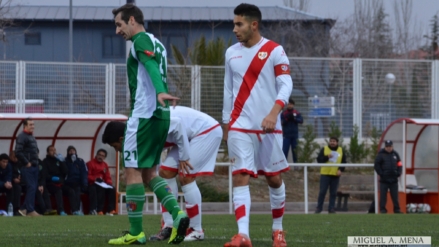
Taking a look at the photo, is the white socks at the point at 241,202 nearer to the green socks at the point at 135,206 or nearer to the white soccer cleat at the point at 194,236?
the green socks at the point at 135,206

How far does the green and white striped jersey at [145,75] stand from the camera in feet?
26.1

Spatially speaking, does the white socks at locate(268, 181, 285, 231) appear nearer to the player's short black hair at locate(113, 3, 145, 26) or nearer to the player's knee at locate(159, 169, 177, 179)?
the player's knee at locate(159, 169, 177, 179)

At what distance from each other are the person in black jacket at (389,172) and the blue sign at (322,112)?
6322 millimetres

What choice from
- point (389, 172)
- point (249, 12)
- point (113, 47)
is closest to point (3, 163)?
point (389, 172)

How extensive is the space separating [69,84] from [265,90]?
18503 mm

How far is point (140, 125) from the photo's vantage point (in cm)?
809

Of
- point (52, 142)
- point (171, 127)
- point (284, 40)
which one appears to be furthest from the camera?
point (284, 40)

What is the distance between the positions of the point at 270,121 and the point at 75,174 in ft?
42.1

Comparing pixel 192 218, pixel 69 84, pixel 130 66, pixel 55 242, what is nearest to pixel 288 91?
pixel 130 66

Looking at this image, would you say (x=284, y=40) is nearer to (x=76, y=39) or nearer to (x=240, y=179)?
(x=76, y=39)

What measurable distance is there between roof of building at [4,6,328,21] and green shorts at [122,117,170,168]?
48.4 metres

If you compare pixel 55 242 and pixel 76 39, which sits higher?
pixel 76 39

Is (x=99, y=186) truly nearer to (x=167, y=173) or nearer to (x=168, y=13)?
(x=167, y=173)

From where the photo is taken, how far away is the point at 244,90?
8.24 meters
